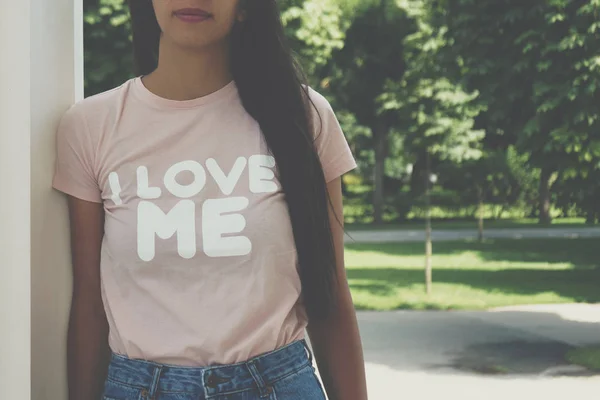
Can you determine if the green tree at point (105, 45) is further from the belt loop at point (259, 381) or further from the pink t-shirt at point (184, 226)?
the belt loop at point (259, 381)

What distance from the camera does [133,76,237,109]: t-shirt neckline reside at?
3.67 ft

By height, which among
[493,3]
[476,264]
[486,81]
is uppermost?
[493,3]

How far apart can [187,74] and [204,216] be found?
0.66ft

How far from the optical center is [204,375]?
1037 millimetres

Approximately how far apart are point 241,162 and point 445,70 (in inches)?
265

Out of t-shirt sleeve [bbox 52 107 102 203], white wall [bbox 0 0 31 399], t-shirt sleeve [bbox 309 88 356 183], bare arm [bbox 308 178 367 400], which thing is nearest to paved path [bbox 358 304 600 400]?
bare arm [bbox 308 178 367 400]

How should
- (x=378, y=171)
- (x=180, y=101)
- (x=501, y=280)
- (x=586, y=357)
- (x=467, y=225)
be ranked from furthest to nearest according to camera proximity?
(x=467, y=225), (x=378, y=171), (x=501, y=280), (x=586, y=357), (x=180, y=101)

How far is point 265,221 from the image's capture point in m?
1.08

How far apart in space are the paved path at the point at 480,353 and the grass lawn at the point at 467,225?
13.6 meters

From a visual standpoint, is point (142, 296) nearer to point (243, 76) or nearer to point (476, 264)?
point (243, 76)

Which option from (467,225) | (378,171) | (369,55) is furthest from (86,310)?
(467,225)

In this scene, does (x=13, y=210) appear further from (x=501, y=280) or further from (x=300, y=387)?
(x=501, y=280)

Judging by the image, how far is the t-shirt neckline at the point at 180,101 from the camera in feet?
3.67

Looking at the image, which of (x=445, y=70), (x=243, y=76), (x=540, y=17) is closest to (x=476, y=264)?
(x=445, y=70)
